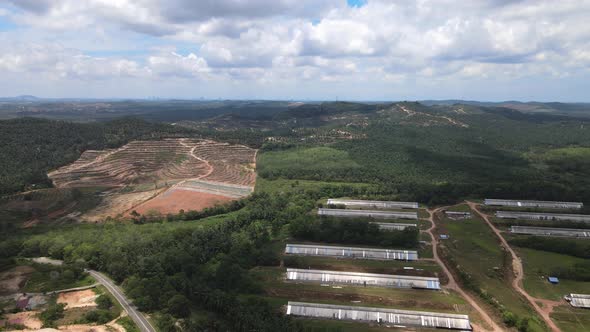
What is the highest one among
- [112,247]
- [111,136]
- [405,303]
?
[111,136]

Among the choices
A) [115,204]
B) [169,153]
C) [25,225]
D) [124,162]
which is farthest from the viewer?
[169,153]

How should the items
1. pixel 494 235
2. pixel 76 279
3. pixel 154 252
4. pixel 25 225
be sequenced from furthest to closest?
pixel 25 225 < pixel 494 235 < pixel 154 252 < pixel 76 279

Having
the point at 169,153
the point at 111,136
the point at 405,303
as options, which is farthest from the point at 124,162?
the point at 405,303

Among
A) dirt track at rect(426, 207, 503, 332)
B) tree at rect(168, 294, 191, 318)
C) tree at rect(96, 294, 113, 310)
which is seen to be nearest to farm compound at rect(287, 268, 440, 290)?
dirt track at rect(426, 207, 503, 332)

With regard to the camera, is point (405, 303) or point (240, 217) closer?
point (405, 303)

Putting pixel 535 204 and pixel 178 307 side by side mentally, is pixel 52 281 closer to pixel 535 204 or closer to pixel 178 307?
pixel 178 307

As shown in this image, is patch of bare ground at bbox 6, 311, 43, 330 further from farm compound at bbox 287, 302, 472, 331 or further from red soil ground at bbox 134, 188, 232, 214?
red soil ground at bbox 134, 188, 232, 214

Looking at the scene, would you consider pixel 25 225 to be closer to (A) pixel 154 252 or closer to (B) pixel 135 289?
(A) pixel 154 252

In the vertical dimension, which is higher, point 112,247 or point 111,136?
point 111,136

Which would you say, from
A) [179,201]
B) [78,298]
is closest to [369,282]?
[78,298]
